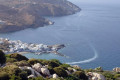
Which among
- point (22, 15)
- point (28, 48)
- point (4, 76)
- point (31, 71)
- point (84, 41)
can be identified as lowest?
point (28, 48)

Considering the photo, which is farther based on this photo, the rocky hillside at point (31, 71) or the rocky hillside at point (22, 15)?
the rocky hillside at point (22, 15)

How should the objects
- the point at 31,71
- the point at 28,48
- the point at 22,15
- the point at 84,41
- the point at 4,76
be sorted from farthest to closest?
1. the point at 22,15
2. the point at 84,41
3. the point at 28,48
4. the point at 31,71
5. the point at 4,76

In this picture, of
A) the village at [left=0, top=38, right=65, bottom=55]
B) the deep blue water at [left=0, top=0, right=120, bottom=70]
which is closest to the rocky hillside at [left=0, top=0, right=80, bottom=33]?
the deep blue water at [left=0, top=0, right=120, bottom=70]

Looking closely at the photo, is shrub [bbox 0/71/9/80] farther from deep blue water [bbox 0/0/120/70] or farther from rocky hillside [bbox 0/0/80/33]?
rocky hillside [bbox 0/0/80/33]

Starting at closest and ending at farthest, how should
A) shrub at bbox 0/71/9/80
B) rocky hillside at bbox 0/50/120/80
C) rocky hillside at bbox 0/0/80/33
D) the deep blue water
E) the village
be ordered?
shrub at bbox 0/71/9/80 → rocky hillside at bbox 0/50/120/80 → the deep blue water → the village → rocky hillside at bbox 0/0/80/33

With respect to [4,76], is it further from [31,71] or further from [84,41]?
[84,41]

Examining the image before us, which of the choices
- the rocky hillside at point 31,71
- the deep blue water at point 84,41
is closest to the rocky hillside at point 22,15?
the deep blue water at point 84,41

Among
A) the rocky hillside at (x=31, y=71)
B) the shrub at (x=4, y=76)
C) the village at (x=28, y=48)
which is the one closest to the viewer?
the shrub at (x=4, y=76)

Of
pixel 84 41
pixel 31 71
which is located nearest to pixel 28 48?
pixel 84 41

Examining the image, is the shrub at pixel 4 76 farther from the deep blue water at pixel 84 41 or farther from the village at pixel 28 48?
the village at pixel 28 48

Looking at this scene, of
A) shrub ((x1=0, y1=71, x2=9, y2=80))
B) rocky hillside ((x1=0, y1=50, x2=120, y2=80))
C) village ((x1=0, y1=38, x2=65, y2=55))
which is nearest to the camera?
shrub ((x1=0, y1=71, x2=9, y2=80))

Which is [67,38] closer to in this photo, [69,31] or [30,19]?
[69,31]
